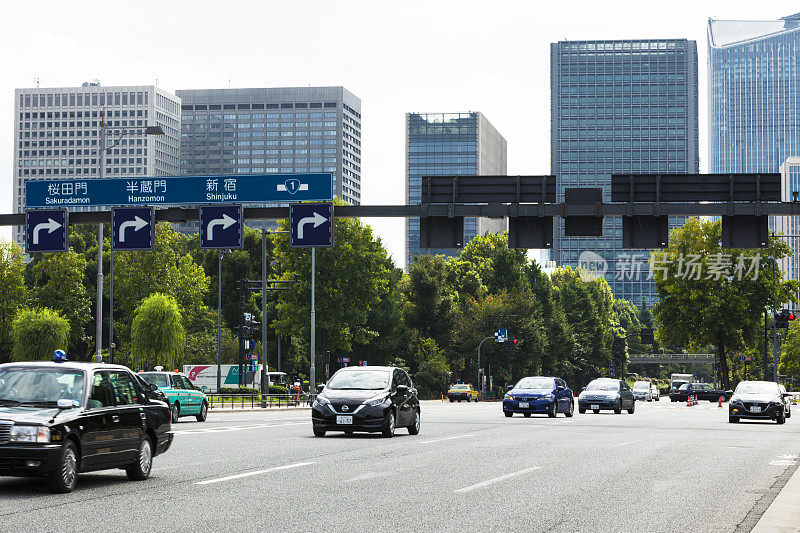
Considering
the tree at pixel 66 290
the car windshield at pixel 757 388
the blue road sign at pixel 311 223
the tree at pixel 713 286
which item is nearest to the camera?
the blue road sign at pixel 311 223

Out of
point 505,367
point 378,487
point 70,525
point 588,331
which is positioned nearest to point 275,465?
point 378,487

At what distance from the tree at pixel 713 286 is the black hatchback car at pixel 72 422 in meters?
64.9

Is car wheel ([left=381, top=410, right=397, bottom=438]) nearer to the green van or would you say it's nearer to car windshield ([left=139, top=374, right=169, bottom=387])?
the green van

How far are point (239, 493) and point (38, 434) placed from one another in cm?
233

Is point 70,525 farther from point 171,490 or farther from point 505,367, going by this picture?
point 505,367

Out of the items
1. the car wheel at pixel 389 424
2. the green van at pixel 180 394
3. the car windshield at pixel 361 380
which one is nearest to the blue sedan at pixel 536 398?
the green van at pixel 180 394

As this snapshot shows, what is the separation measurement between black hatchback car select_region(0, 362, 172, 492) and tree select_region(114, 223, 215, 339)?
7393cm

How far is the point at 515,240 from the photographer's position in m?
32.9

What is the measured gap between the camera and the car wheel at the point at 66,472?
38.9 feet

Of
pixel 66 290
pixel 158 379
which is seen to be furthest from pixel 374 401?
pixel 66 290

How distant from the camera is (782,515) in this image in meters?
11.0

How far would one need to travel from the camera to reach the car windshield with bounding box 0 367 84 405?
490 inches

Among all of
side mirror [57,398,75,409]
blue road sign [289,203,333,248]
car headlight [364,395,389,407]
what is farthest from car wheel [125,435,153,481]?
blue road sign [289,203,333,248]

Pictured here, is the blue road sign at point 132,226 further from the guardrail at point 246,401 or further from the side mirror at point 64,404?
the side mirror at point 64,404
